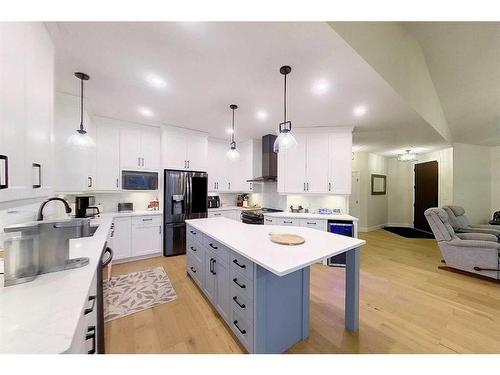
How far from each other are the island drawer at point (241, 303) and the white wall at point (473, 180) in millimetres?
6495

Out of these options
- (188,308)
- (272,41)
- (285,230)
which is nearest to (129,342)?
(188,308)

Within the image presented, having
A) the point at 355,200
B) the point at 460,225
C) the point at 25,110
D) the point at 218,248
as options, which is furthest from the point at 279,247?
the point at 355,200

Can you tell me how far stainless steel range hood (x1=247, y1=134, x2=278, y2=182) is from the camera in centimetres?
441

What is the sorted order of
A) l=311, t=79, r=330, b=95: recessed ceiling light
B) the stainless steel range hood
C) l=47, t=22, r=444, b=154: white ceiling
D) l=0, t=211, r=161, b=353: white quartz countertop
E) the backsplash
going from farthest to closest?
the stainless steel range hood, the backsplash, l=311, t=79, r=330, b=95: recessed ceiling light, l=47, t=22, r=444, b=154: white ceiling, l=0, t=211, r=161, b=353: white quartz countertop

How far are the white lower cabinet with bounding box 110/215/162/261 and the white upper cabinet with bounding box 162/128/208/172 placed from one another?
1145 millimetres

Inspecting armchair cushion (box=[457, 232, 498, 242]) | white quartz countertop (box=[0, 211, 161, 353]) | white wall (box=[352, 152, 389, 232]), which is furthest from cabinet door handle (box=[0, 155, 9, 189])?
white wall (box=[352, 152, 389, 232])

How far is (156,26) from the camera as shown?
1436 mm

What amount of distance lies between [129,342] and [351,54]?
10.5ft

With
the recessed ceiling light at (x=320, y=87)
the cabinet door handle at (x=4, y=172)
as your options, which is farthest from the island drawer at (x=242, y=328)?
the recessed ceiling light at (x=320, y=87)

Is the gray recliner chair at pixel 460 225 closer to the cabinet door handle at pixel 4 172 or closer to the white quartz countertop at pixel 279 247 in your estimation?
the white quartz countertop at pixel 279 247

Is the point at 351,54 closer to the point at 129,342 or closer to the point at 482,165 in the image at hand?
the point at 129,342

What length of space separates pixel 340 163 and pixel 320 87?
1851mm

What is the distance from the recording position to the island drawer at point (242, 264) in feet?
4.66

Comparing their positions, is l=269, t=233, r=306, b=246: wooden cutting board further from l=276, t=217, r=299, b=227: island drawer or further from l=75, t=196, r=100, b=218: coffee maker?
l=75, t=196, r=100, b=218: coffee maker
